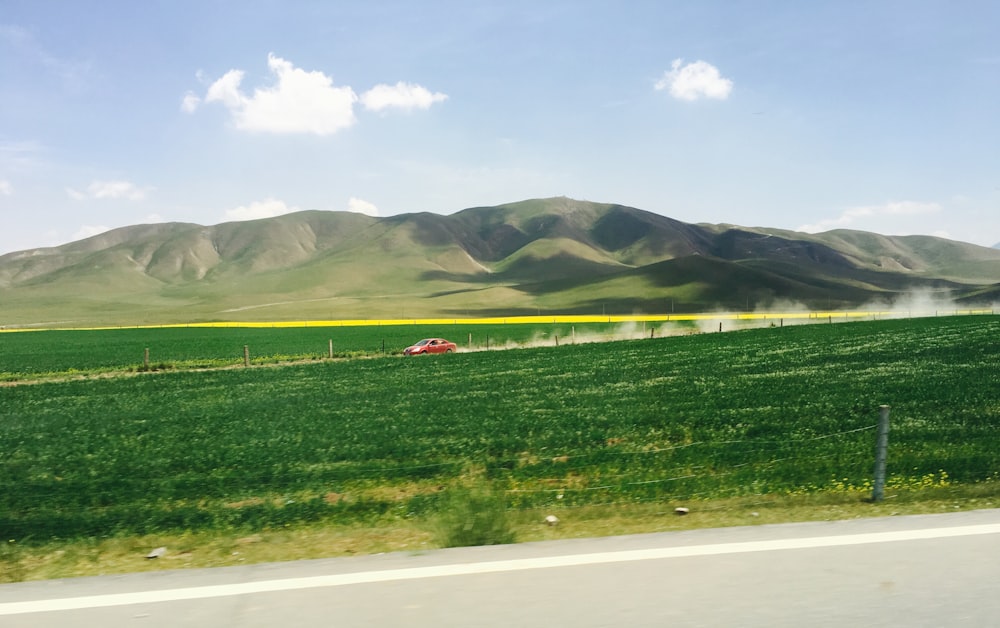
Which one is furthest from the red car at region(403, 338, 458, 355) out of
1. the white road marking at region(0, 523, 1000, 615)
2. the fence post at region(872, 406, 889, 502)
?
the white road marking at region(0, 523, 1000, 615)

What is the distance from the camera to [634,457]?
1140cm

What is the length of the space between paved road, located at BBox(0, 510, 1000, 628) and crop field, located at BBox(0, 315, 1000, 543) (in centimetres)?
372

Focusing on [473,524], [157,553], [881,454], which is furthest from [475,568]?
[881,454]

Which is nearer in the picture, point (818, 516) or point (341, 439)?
point (818, 516)

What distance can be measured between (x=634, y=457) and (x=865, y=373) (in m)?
14.1

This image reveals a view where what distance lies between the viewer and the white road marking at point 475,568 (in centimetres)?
466

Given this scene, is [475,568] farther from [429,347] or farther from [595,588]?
[429,347]

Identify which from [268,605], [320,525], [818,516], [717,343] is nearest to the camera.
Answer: [268,605]

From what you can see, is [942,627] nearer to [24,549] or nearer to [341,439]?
[24,549]

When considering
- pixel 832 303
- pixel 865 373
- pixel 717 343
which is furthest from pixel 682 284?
pixel 865 373

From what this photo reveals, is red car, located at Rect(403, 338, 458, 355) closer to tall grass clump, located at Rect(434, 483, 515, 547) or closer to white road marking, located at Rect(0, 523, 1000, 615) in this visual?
tall grass clump, located at Rect(434, 483, 515, 547)

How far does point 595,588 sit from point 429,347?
148ft

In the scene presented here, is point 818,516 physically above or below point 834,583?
below

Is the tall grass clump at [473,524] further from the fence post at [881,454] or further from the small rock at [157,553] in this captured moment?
the fence post at [881,454]
